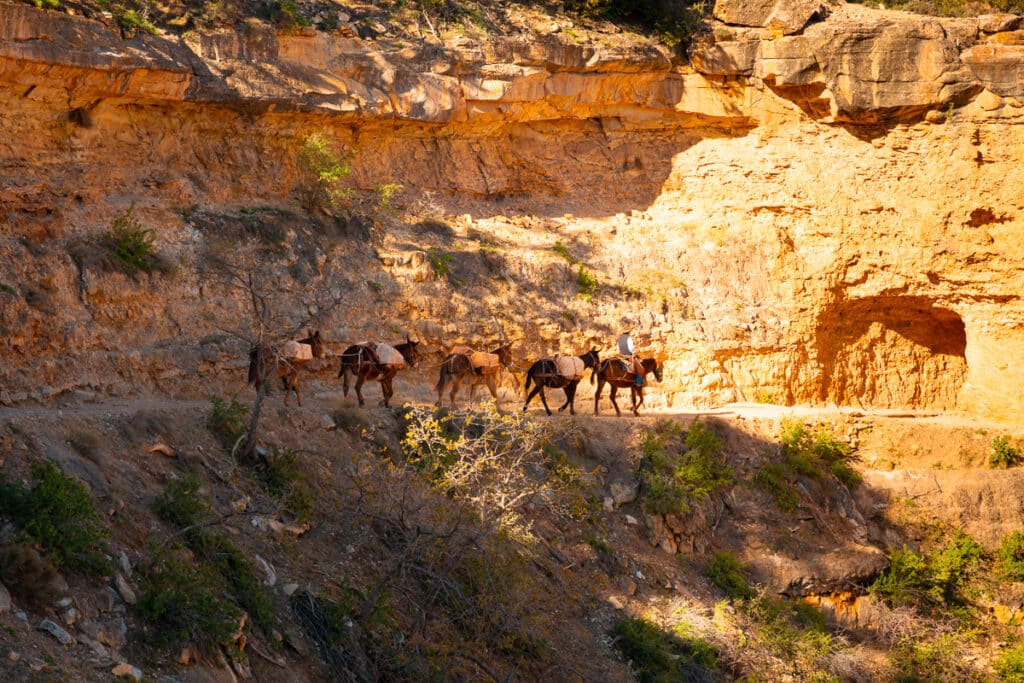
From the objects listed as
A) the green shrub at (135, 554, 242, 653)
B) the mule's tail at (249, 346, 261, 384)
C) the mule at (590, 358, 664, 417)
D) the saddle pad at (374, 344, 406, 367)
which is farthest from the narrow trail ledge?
the saddle pad at (374, 344, 406, 367)

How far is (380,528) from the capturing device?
15.7 metres

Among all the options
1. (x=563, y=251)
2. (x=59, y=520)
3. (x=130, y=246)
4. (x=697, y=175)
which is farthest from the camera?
(x=697, y=175)

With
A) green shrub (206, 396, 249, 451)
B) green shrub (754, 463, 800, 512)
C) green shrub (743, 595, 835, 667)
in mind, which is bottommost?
green shrub (743, 595, 835, 667)

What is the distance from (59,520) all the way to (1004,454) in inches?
758

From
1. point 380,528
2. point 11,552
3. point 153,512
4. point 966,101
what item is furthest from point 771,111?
point 11,552

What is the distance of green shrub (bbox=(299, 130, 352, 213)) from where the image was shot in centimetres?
2419

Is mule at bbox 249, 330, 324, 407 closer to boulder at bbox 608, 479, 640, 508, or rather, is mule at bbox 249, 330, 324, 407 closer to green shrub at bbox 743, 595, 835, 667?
boulder at bbox 608, 479, 640, 508

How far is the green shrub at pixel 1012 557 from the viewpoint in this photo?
22.5m

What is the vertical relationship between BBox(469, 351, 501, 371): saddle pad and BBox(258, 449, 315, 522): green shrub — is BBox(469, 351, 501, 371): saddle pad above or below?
above

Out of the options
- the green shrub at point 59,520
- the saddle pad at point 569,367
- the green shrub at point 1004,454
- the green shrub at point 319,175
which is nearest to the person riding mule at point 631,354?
the saddle pad at point 569,367

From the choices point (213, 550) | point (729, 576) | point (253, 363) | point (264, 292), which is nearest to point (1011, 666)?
point (729, 576)

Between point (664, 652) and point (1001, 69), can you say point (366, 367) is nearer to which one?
point (664, 652)

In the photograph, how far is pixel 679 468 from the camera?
2139cm

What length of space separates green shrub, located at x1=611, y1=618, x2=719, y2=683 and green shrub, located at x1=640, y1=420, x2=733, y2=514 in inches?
119
